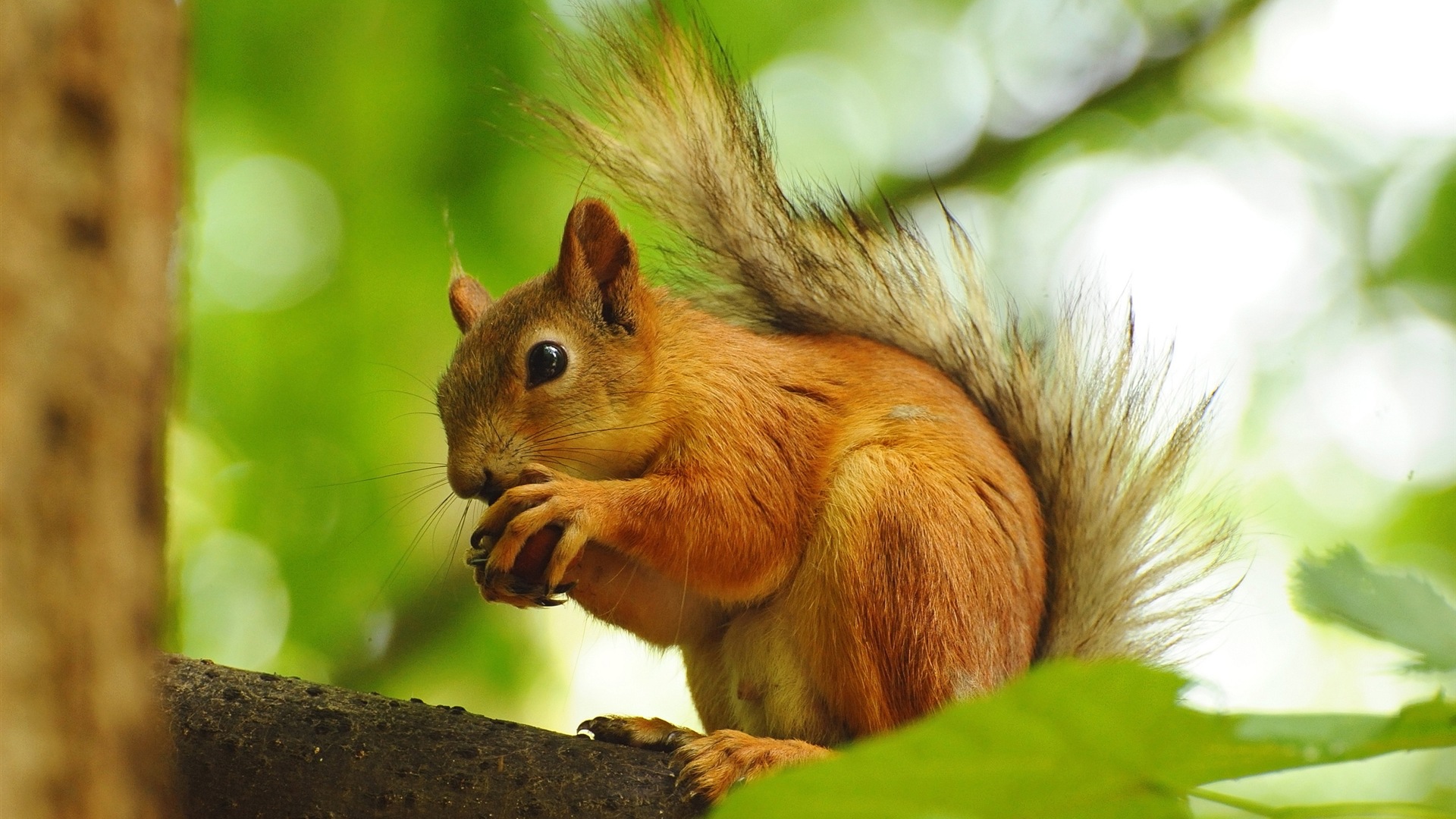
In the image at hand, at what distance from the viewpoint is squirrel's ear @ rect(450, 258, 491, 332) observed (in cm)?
245

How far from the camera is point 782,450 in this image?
2146 millimetres

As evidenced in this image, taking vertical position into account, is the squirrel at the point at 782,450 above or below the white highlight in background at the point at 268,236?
below

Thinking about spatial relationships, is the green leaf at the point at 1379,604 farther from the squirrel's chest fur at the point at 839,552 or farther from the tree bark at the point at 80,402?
the squirrel's chest fur at the point at 839,552

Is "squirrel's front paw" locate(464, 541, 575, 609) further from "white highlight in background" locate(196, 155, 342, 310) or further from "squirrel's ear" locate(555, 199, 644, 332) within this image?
"white highlight in background" locate(196, 155, 342, 310)

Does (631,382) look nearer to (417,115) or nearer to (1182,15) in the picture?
(417,115)

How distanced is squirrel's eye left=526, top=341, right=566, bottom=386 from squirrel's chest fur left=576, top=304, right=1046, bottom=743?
230mm

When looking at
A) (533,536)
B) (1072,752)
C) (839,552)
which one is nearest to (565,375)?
(533,536)

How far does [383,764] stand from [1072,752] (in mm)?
1296

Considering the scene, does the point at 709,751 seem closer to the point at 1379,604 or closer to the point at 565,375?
the point at 565,375

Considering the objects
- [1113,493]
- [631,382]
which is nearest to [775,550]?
[631,382]

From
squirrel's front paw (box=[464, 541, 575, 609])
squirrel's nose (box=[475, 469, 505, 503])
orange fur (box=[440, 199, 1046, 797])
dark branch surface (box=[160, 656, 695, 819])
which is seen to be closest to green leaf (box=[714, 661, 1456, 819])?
dark branch surface (box=[160, 656, 695, 819])

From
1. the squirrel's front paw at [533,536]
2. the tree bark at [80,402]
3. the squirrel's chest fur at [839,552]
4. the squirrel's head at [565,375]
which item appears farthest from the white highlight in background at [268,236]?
the tree bark at [80,402]

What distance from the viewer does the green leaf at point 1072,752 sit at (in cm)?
45

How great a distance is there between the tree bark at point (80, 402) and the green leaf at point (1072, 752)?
31 cm
